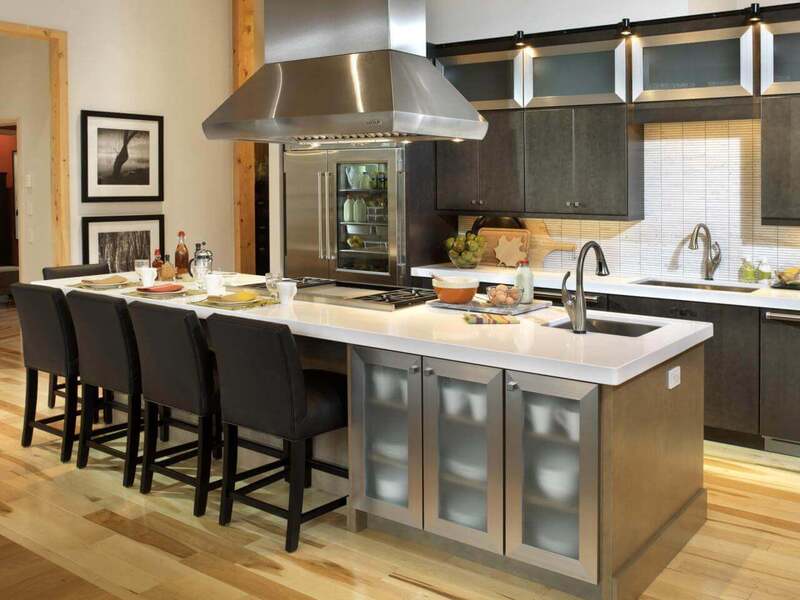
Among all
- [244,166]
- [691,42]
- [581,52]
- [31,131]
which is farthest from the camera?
[244,166]

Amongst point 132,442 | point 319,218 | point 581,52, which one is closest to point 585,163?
point 581,52

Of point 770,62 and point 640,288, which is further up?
point 770,62

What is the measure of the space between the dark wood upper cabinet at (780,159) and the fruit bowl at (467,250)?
74.8 inches

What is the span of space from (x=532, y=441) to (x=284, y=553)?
3.85 ft

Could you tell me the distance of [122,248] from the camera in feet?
24.8

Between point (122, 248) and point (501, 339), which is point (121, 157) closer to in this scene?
point (122, 248)

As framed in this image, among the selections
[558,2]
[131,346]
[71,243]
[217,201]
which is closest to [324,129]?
[131,346]

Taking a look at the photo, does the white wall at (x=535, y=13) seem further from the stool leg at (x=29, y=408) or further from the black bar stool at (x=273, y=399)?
the stool leg at (x=29, y=408)

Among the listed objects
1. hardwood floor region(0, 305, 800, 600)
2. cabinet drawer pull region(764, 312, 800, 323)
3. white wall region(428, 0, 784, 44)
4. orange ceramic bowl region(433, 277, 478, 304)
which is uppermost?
white wall region(428, 0, 784, 44)

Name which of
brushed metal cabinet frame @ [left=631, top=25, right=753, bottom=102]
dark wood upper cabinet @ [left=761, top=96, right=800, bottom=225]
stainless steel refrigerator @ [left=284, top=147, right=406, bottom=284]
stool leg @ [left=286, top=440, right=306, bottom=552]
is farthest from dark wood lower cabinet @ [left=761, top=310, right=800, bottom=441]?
stool leg @ [left=286, top=440, right=306, bottom=552]

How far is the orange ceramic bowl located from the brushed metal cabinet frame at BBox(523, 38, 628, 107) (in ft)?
6.50

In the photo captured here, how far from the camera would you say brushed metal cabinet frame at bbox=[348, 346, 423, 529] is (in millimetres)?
3426

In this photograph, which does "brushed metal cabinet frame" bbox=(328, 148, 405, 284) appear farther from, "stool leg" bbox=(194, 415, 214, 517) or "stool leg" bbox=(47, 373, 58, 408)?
"stool leg" bbox=(194, 415, 214, 517)

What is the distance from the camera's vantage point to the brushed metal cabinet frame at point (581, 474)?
2.95 metres
